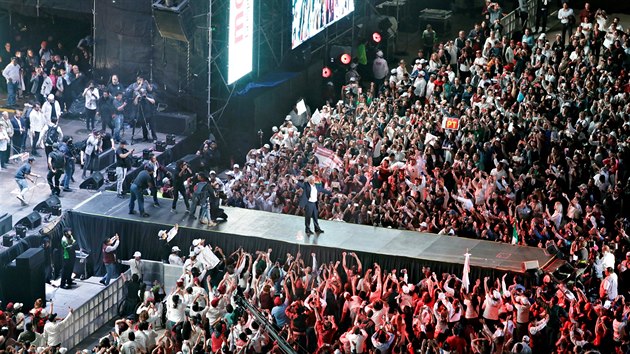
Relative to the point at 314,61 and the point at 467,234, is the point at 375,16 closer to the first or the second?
the point at 314,61

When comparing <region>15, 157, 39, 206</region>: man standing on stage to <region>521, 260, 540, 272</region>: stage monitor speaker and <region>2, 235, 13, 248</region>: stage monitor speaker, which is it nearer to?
<region>2, 235, 13, 248</region>: stage monitor speaker

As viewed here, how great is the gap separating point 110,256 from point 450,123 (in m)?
8.85

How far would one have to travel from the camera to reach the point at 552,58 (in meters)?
35.4

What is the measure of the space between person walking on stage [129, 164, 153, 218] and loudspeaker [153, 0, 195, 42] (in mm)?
6158

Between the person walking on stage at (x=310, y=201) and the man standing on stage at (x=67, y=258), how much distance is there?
518 centimetres

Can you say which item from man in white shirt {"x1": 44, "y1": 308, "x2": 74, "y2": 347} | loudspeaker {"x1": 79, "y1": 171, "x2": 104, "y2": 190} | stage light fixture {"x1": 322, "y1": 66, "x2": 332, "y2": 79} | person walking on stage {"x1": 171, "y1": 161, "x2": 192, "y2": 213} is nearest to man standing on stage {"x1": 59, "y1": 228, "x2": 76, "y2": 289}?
person walking on stage {"x1": 171, "y1": 161, "x2": 192, "y2": 213}

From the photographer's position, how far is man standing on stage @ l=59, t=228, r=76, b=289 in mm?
29500

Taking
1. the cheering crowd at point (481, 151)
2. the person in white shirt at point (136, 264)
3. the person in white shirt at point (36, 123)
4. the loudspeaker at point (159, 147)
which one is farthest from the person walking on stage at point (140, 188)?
the person in white shirt at point (36, 123)

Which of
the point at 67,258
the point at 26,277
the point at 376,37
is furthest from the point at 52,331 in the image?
the point at 376,37

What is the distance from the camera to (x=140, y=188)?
30062 mm

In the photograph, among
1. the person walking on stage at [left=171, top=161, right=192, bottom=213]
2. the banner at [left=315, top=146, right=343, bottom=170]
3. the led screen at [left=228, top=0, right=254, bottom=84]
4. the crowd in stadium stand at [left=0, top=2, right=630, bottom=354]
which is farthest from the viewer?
the led screen at [left=228, top=0, right=254, bottom=84]

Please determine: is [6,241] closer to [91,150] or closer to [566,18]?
[91,150]

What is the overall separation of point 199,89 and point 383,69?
6.01 meters

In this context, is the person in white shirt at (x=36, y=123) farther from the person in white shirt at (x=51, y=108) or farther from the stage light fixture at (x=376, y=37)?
the stage light fixture at (x=376, y=37)
